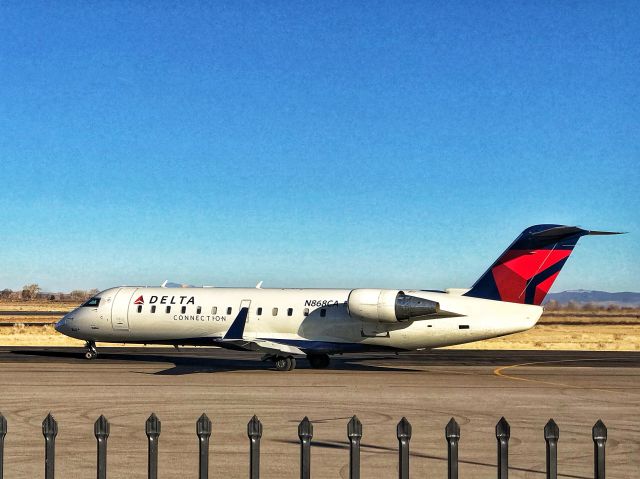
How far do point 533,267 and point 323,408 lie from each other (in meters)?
12.3

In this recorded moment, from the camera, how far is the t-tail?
28.7 m

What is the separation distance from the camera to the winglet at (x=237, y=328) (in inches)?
1177

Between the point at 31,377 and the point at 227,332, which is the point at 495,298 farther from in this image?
the point at 31,377

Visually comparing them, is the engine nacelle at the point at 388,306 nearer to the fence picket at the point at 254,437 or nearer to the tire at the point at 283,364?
the tire at the point at 283,364

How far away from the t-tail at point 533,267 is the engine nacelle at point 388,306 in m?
2.45

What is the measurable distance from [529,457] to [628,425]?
4.71 meters

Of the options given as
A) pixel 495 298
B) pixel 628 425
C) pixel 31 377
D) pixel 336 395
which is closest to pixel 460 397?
pixel 336 395

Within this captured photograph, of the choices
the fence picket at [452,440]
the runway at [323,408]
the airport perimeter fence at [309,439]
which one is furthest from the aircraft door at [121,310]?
the fence picket at [452,440]

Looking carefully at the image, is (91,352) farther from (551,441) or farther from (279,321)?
(551,441)

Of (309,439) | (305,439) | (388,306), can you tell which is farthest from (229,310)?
(305,439)

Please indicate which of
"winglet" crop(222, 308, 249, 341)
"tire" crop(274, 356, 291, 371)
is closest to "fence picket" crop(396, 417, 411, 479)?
"winglet" crop(222, 308, 249, 341)

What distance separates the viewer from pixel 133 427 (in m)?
16.1

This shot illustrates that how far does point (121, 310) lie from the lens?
33875 mm

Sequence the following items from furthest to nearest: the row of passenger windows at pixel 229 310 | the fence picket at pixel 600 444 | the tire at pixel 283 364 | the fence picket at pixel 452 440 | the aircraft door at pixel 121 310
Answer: the aircraft door at pixel 121 310, the row of passenger windows at pixel 229 310, the tire at pixel 283 364, the fence picket at pixel 452 440, the fence picket at pixel 600 444
